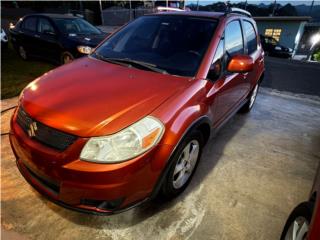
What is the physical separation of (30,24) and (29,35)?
0.37 meters

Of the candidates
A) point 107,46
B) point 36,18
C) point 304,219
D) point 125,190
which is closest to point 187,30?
point 107,46

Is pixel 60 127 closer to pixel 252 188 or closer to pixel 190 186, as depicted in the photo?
pixel 190 186

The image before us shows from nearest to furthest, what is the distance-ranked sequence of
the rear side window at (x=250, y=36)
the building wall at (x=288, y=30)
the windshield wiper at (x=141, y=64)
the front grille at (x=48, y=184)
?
the front grille at (x=48, y=184) < the windshield wiper at (x=141, y=64) < the rear side window at (x=250, y=36) < the building wall at (x=288, y=30)

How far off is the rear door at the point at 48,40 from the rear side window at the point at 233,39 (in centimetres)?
490

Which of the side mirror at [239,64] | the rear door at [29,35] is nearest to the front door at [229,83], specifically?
the side mirror at [239,64]

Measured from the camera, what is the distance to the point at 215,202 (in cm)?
252

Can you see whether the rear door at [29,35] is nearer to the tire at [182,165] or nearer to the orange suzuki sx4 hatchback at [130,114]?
the orange suzuki sx4 hatchback at [130,114]

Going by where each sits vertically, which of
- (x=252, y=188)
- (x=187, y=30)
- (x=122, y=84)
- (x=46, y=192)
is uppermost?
(x=187, y=30)

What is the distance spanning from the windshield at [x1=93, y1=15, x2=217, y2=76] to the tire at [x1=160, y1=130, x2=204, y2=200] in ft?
2.16

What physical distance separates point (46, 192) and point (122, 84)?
42.0 inches

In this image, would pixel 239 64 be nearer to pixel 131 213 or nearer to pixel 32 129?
pixel 131 213

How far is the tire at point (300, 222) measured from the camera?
5.27ft

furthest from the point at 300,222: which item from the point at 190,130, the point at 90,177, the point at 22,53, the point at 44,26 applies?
the point at 22,53

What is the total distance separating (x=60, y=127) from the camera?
182cm
